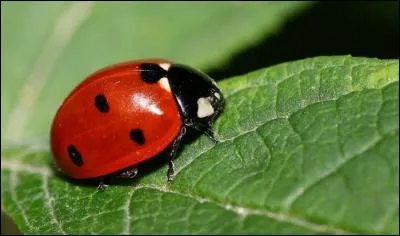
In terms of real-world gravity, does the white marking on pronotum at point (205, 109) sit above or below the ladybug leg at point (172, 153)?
above

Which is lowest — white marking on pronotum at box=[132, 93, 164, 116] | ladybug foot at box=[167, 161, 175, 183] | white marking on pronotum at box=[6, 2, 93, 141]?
white marking on pronotum at box=[6, 2, 93, 141]

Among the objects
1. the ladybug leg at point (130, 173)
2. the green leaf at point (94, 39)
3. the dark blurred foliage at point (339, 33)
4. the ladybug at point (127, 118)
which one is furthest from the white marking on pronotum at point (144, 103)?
the dark blurred foliage at point (339, 33)

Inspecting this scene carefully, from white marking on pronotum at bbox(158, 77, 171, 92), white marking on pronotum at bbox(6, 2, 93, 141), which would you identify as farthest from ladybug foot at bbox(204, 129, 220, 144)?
white marking on pronotum at bbox(6, 2, 93, 141)

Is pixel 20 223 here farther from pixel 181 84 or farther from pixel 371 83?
pixel 371 83

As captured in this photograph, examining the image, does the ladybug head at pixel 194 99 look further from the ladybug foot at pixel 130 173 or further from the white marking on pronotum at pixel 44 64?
the white marking on pronotum at pixel 44 64

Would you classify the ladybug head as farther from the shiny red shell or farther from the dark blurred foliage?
the dark blurred foliage

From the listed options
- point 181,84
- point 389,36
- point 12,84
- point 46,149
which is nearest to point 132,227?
point 181,84

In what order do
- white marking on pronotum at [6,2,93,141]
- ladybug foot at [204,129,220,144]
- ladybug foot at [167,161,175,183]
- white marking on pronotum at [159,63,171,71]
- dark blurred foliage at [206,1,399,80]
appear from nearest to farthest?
ladybug foot at [167,161,175,183], ladybug foot at [204,129,220,144], white marking on pronotum at [159,63,171,71], white marking on pronotum at [6,2,93,141], dark blurred foliage at [206,1,399,80]
